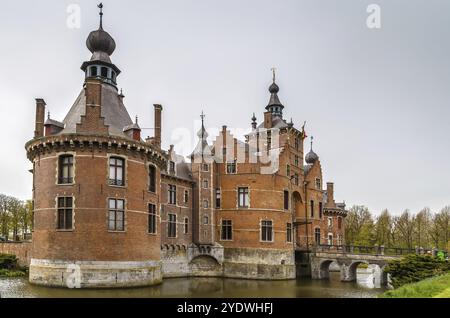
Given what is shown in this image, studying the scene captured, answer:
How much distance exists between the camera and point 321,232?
42.8m

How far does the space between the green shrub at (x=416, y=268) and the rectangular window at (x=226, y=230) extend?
1382 cm

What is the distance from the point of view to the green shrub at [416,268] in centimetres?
2359

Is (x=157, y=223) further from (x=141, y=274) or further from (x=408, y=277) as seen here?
(x=408, y=277)

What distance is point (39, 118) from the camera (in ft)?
87.5

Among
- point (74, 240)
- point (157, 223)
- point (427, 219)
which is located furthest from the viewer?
point (427, 219)

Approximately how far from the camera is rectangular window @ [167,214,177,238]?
33656mm

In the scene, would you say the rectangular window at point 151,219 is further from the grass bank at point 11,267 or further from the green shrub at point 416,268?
the green shrub at point 416,268

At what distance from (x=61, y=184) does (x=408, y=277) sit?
2015 cm

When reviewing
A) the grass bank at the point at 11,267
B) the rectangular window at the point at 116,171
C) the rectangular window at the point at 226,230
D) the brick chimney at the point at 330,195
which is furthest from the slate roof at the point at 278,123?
the grass bank at the point at 11,267

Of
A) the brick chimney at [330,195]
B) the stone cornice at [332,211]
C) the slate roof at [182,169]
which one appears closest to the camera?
the slate roof at [182,169]

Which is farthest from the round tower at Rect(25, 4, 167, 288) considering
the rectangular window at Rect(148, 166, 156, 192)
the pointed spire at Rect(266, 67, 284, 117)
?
the pointed spire at Rect(266, 67, 284, 117)

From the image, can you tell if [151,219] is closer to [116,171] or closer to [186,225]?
[116,171]
